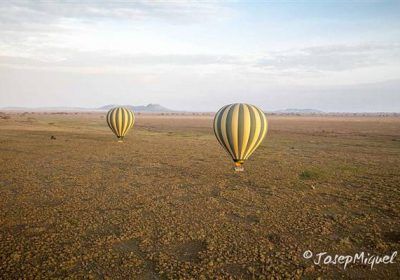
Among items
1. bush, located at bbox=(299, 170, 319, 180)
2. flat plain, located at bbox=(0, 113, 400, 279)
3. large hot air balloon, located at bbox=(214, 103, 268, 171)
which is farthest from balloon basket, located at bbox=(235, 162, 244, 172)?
bush, located at bbox=(299, 170, 319, 180)

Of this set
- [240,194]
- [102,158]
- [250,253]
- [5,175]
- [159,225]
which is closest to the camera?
[250,253]

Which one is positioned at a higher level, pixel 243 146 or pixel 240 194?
pixel 243 146

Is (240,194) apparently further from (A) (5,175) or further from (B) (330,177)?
(A) (5,175)

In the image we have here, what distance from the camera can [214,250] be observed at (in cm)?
764

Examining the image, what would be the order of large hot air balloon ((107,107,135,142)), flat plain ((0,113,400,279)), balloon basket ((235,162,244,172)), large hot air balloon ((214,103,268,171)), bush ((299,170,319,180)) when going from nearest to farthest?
flat plain ((0,113,400,279)) → bush ((299,170,319,180)) → large hot air balloon ((214,103,268,171)) → balloon basket ((235,162,244,172)) → large hot air balloon ((107,107,135,142))

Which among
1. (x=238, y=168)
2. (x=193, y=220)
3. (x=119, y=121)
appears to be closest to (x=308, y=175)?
(x=238, y=168)

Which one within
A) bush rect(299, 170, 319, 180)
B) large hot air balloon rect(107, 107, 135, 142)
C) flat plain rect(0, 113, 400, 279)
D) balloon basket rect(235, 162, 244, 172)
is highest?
large hot air balloon rect(107, 107, 135, 142)

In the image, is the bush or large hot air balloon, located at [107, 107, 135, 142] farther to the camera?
large hot air balloon, located at [107, 107, 135, 142]

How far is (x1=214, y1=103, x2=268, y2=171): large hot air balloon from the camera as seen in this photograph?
15570 millimetres

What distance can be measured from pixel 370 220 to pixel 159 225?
20.6 ft

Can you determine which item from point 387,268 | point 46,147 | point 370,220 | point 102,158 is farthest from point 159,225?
point 46,147

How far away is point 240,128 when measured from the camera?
15539mm

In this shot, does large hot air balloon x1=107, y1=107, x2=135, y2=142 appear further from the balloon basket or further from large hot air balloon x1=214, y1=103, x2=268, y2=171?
the balloon basket

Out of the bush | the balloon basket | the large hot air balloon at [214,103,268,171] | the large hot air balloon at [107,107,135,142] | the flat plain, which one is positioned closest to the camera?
the flat plain
